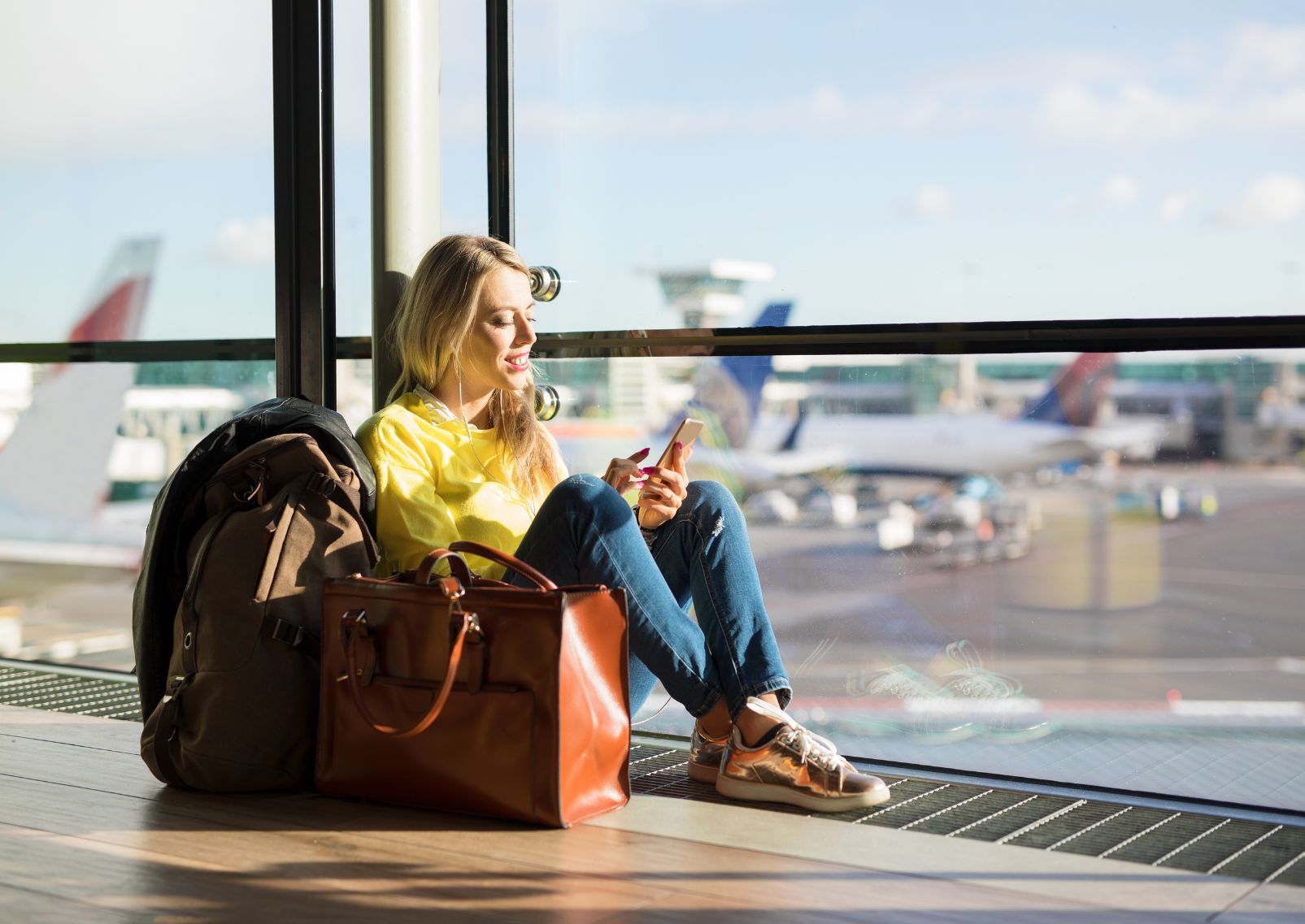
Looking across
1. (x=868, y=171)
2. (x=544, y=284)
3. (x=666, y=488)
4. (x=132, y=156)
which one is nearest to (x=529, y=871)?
(x=666, y=488)

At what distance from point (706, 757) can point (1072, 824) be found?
1.95ft

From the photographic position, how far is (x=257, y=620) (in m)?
2.01

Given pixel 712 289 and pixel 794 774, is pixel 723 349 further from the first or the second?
pixel 794 774

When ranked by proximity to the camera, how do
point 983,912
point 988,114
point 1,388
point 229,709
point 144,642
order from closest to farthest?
point 983,912 < point 229,709 < point 144,642 < point 1,388 < point 988,114

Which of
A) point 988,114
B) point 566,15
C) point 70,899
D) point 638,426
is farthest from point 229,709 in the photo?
point 988,114

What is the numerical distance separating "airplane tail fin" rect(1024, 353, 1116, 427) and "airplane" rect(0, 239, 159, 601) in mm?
2392

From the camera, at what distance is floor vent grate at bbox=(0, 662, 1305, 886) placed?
1.73 meters

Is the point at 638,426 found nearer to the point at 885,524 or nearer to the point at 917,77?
the point at 885,524

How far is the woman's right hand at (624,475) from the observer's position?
2.19 m

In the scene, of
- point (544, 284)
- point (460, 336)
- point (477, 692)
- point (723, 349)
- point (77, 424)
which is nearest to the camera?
point (477, 692)

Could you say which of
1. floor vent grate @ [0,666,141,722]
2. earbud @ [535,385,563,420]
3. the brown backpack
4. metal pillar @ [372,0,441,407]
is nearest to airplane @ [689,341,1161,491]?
earbud @ [535,385,563,420]

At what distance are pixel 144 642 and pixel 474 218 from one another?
A: 1253 mm

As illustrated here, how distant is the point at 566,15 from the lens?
2955 mm

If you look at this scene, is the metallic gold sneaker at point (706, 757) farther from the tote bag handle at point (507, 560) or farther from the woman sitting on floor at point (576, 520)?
the tote bag handle at point (507, 560)
